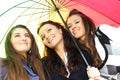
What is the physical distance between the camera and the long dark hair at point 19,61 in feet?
14.9

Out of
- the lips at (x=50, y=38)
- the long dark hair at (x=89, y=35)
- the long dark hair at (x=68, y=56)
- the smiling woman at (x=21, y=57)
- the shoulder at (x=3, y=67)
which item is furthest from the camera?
the long dark hair at (x=89, y=35)

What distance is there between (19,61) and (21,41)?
0.23 meters

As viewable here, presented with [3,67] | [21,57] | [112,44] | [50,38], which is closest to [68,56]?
[50,38]

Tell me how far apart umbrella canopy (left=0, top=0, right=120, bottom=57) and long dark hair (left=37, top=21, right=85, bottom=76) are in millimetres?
211

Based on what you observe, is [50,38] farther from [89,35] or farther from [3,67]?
[3,67]

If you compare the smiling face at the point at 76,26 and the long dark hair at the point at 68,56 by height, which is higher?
the smiling face at the point at 76,26

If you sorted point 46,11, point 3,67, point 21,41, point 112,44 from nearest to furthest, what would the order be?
point 3,67 → point 21,41 → point 46,11 → point 112,44

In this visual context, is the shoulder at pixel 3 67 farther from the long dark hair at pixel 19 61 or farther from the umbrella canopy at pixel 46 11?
the umbrella canopy at pixel 46 11

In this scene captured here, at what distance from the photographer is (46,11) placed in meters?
4.79

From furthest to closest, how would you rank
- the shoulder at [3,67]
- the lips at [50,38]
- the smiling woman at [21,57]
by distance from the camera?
the lips at [50,38], the smiling woman at [21,57], the shoulder at [3,67]

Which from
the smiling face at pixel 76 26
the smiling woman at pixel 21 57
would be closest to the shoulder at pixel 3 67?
the smiling woman at pixel 21 57

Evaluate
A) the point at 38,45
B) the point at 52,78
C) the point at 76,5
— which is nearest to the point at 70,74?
the point at 52,78

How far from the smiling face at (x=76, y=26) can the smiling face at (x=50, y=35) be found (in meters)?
0.17

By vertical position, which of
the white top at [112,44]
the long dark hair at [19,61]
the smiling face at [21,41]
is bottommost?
the white top at [112,44]
